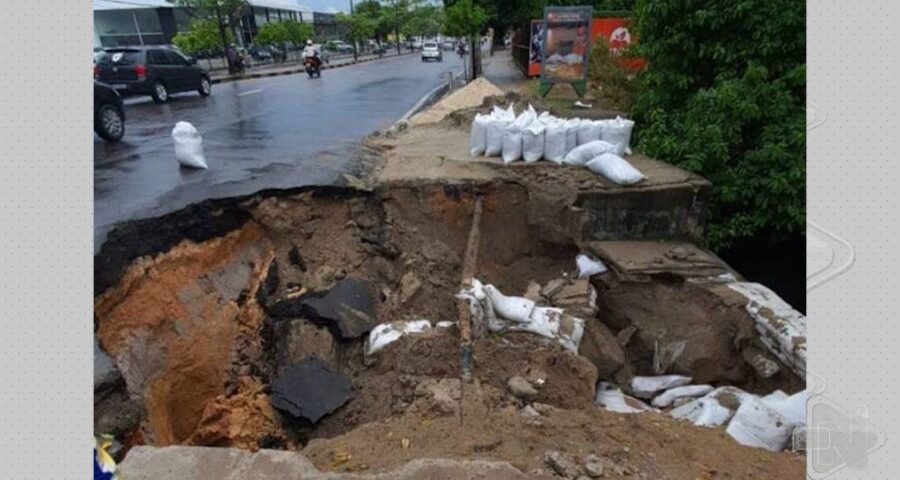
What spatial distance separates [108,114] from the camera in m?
8.73

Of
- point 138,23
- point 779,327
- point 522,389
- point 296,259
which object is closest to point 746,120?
point 779,327

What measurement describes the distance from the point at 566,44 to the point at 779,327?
9032mm

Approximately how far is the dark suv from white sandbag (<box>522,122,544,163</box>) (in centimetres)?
1199

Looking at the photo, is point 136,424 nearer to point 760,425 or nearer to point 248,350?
point 248,350

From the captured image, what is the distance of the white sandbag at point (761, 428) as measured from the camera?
371 centimetres

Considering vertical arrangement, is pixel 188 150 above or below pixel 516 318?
above

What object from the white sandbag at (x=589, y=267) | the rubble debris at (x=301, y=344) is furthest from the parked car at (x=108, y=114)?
the white sandbag at (x=589, y=267)

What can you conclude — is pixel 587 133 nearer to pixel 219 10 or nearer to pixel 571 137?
pixel 571 137

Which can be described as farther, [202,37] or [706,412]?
[202,37]

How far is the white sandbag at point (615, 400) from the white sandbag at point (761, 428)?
749 millimetres

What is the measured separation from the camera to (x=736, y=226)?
21.2ft
